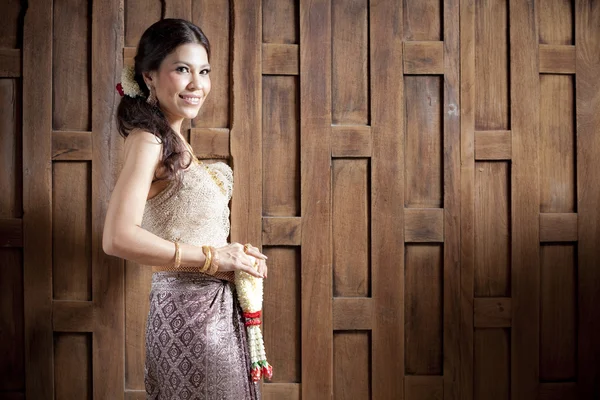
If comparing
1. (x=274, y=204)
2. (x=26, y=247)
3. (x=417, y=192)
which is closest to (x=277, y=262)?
(x=274, y=204)

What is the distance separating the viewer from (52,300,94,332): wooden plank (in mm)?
2248

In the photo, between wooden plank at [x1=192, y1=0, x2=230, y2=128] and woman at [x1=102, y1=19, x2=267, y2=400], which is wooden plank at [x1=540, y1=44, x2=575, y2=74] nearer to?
wooden plank at [x1=192, y1=0, x2=230, y2=128]

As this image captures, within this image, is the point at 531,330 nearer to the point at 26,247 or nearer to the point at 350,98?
the point at 350,98

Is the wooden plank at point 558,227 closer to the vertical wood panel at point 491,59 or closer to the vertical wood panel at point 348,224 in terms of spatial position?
the vertical wood panel at point 491,59

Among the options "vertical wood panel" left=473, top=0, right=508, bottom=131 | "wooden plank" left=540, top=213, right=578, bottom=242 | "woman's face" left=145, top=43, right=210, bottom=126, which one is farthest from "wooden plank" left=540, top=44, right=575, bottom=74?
"woman's face" left=145, top=43, right=210, bottom=126

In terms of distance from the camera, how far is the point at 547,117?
2371 millimetres

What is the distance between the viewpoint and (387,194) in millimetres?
2312

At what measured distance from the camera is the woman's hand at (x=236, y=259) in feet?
5.26

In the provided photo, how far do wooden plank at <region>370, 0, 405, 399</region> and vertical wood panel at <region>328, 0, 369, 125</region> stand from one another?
0.15 feet

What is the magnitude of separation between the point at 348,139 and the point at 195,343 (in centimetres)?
109

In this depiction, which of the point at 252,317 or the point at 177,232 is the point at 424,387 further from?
the point at 177,232

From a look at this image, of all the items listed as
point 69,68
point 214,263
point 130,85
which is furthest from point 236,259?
point 69,68

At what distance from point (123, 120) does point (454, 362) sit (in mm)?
1604

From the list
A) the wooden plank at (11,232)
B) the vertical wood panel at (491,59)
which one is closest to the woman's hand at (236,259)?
the wooden plank at (11,232)
